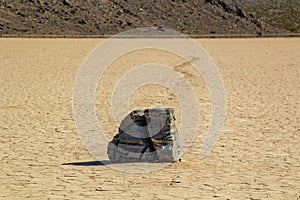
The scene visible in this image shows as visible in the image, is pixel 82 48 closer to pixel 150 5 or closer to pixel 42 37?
pixel 42 37

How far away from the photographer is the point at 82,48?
36.6 metres

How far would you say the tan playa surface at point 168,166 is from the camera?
7.34 m

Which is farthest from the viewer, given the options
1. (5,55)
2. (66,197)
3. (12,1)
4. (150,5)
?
(150,5)

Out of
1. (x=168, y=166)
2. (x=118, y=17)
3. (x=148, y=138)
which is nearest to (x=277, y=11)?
(x=118, y=17)

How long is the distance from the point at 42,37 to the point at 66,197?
4103 centimetres

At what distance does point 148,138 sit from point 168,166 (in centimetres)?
46

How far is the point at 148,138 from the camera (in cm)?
851

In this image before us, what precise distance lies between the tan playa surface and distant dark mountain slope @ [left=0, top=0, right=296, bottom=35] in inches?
1141

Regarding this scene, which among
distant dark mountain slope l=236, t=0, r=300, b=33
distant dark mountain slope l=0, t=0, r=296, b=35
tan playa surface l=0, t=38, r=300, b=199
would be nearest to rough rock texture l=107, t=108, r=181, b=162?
tan playa surface l=0, t=38, r=300, b=199

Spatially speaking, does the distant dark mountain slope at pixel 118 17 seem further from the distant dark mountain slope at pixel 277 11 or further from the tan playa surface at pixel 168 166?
the tan playa surface at pixel 168 166

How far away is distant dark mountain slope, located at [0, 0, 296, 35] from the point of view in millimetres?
50031

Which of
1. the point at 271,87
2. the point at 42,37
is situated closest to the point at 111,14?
the point at 42,37

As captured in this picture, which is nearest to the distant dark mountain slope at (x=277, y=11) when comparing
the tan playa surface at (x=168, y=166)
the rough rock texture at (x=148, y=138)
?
the tan playa surface at (x=168, y=166)

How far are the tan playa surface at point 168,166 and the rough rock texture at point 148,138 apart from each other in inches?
A: 10.0
